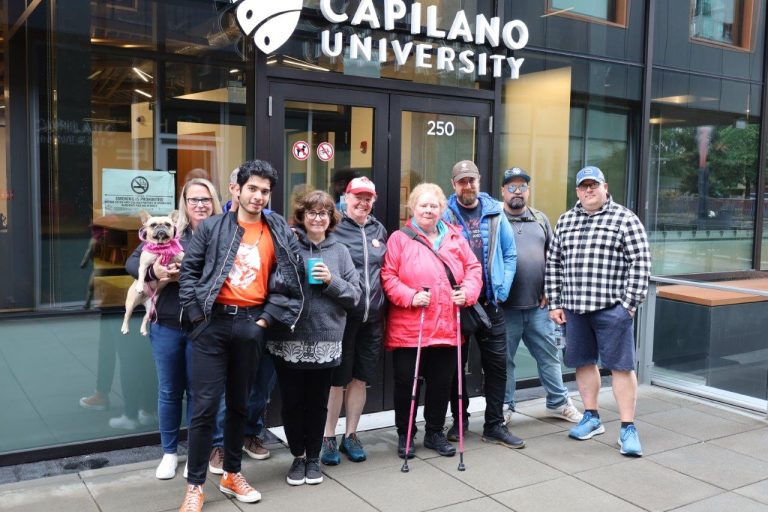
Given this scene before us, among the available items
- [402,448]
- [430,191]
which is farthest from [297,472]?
[430,191]

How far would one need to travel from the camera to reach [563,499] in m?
4.46

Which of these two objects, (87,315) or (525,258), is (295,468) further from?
(525,258)

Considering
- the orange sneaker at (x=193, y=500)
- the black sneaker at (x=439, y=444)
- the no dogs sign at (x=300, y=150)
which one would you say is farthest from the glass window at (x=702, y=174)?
the orange sneaker at (x=193, y=500)

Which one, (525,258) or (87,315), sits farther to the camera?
(525,258)

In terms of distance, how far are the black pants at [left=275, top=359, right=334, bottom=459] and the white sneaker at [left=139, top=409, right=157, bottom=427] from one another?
1.34 m

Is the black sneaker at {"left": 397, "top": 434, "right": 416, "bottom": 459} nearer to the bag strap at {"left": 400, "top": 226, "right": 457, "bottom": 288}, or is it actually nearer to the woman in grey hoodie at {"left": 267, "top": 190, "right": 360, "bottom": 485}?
the woman in grey hoodie at {"left": 267, "top": 190, "right": 360, "bottom": 485}

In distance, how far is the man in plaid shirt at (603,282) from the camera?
518 centimetres

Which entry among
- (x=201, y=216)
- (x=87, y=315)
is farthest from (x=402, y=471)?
(x=87, y=315)

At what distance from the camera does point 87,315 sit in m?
5.21

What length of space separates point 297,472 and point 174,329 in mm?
1156

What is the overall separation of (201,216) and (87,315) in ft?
4.45

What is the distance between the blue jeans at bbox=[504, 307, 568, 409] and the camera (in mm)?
5750

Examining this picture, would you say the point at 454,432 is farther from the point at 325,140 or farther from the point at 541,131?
the point at 541,131

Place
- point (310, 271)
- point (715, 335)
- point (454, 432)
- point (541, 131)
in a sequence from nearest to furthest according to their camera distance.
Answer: point (310, 271)
point (454, 432)
point (715, 335)
point (541, 131)
